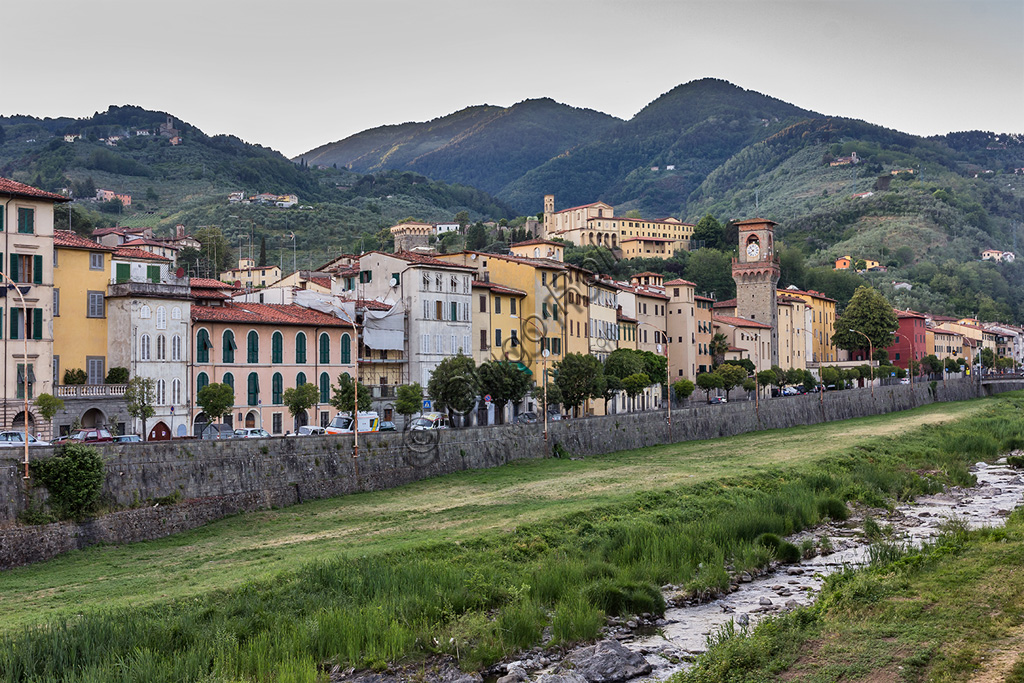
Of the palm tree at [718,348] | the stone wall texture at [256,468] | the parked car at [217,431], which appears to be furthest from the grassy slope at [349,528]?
the palm tree at [718,348]

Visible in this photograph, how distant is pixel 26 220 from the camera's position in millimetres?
52875

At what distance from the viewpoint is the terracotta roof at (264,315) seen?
205ft

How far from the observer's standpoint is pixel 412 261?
77062 mm

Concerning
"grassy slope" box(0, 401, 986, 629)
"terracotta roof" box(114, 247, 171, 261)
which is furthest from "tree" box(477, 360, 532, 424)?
"terracotta roof" box(114, 247, 171, 261)

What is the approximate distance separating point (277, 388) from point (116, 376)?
1121 centimetres

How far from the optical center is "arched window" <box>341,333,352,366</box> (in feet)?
230

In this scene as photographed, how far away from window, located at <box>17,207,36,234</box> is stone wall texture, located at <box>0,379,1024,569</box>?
20.0 meters

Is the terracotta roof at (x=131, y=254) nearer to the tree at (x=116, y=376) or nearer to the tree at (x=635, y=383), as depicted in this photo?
the tree at (x=116, y=376)

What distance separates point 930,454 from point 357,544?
43.6 meters

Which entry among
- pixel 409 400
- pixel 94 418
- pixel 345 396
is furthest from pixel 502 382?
pixel 94 418

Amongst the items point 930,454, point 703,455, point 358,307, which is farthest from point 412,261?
point 930,454

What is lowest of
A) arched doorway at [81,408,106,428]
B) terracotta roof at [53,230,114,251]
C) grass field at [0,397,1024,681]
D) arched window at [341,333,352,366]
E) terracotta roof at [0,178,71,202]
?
grass field at [0,397,1024,681]

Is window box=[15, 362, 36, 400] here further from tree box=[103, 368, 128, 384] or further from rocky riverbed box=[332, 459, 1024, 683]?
rocky riverbed box=[332, 459, 1024, 683]

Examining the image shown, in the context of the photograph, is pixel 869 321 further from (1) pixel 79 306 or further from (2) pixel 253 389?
(1) pixel 79 306
